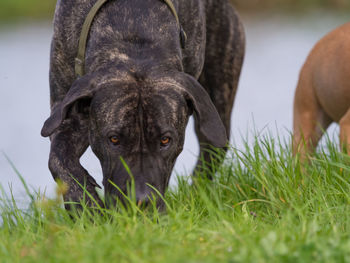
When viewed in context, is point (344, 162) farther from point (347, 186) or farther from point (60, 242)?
point (60, 242)

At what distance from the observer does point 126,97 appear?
3.74 m

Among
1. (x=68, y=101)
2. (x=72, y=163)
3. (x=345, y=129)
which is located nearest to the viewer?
(x=68, y=101)

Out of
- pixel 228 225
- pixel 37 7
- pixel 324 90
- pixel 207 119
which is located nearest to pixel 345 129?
pixel 324 90

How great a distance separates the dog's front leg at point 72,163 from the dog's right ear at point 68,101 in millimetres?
402

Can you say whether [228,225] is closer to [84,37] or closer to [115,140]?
[115,140]

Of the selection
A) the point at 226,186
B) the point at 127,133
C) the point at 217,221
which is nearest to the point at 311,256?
the point at 217,221

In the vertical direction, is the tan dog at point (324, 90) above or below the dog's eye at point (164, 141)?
below

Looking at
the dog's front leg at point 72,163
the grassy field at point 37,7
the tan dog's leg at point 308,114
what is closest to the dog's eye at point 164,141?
the dog's front leg at point 72,163

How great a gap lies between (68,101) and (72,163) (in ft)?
1.93

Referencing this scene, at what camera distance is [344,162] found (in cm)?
438

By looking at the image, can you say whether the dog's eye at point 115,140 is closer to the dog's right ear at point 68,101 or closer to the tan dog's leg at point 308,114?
the dog's right ear at point 68,101

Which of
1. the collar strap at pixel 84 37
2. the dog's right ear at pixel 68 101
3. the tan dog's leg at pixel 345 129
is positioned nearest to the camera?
the dog's right ear at pixel 68 101

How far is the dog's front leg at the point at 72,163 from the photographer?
394 centimetres

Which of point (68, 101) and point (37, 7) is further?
point (37, 7)
